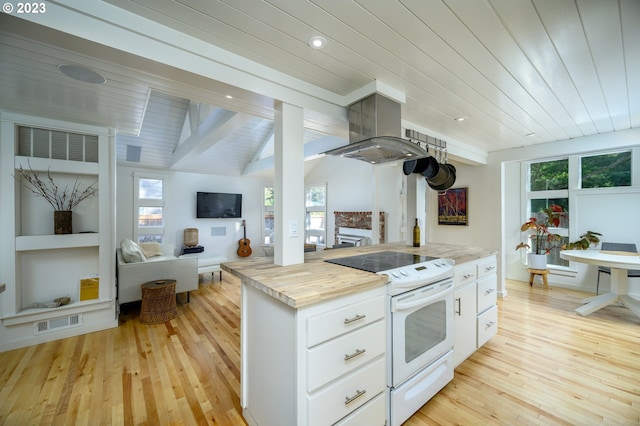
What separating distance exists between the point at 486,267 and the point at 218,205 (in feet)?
18.8

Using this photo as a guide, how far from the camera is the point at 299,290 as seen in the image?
1.19 metres

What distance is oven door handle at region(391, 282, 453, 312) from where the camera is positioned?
147 cm

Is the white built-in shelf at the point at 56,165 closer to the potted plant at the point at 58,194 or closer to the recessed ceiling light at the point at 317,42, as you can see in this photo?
the potted plant at the point at 58,194

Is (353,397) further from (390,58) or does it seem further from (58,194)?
(58,194)

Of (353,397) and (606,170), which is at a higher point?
(606,170)

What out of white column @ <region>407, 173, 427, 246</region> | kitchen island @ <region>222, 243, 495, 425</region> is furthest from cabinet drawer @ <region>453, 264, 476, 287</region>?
kitchen island @ <region>222, 243, 495, 425</region>

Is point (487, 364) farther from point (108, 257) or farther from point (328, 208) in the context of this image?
point (328, 208)

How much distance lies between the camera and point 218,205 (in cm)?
633

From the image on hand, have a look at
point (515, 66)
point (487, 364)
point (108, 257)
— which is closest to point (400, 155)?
point (515, 66)

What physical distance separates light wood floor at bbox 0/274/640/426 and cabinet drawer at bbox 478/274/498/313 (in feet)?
1.45

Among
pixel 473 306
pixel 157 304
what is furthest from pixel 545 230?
pixel 157 304

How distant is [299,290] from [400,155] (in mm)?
1496

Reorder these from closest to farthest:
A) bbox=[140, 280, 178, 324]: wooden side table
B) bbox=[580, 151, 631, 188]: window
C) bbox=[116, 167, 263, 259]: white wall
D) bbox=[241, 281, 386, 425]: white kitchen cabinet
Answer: bbox=[241, 281, 386, 425]: white kitchen cabinet
bbox=[140, 280, 178, 324]: wooden side table
bbox=[580, 151, 631, 188]: window
bbox=[116, 167, 263, 259]: white wall

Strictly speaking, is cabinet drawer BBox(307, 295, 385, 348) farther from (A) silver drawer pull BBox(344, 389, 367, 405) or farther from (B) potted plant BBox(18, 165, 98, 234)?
(B) potted plant BBox(18, 165, 98, 234)
